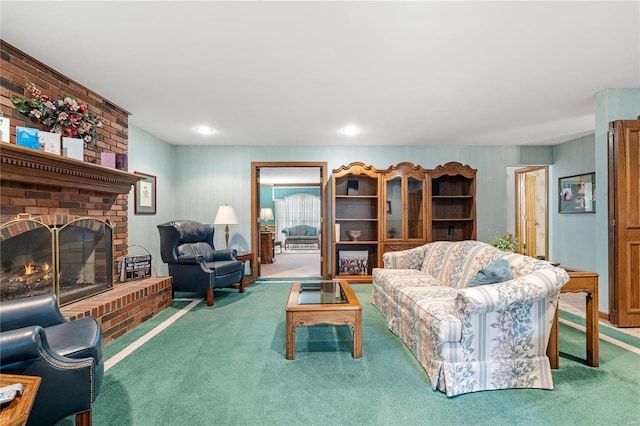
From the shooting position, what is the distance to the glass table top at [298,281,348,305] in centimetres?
260

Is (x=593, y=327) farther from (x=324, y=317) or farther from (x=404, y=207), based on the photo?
(x=404, y=207)

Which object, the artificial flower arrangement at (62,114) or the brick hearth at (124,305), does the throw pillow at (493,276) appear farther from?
the artificial flower arrangement at (62,114)

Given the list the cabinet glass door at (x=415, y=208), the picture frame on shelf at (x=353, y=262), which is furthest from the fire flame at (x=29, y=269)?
the cabinet glass door at (x=415, y=208)

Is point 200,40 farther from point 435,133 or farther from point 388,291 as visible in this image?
point 435,133

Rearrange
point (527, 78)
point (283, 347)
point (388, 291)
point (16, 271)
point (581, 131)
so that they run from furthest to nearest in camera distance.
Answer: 1. point (581, 131)
2. point (388, 291)
3. point (527, 78)
4. point (283, 347)
5. point (16, 271)

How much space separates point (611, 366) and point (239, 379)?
263 cm

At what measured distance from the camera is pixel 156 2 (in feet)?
5.71

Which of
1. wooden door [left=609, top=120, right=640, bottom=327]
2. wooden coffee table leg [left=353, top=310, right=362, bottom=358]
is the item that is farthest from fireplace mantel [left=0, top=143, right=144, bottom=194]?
wooden door [left=609, top=120, right=640, bottom=327]

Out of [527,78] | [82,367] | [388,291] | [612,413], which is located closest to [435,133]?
[527,78]

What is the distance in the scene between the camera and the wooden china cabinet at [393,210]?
192 inches

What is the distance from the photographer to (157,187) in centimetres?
469

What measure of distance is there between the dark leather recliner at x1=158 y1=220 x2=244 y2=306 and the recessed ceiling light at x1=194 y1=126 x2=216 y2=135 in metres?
1.32

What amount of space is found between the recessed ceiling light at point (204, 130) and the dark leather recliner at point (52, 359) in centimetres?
296

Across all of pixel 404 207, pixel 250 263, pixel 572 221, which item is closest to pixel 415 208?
pixel 404 207
